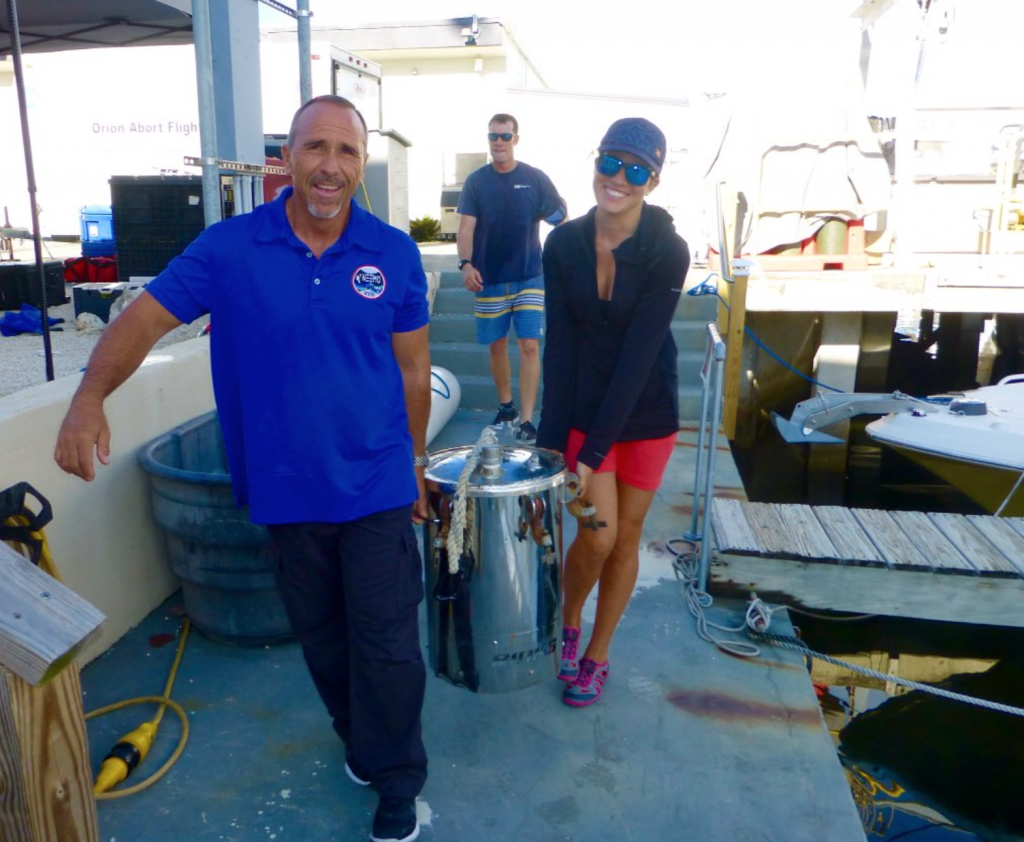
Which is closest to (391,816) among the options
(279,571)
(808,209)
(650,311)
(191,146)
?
(279,571)

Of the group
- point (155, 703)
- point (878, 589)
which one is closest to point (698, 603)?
point (878, 589)

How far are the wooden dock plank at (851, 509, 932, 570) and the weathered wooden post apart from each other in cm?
354

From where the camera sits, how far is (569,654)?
3.20 meters

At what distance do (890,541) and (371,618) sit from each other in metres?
3.07

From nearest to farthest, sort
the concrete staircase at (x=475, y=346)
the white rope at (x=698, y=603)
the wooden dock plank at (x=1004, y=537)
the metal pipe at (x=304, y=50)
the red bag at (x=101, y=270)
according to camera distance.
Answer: the white rope at (x=698, y=603)
the wooden dock plank at (x=1004, y=537)
the metal pipe at (x=304, y=50)
the concrete staircase at (x=475, y=346)
the red bag at (x=101, y=270)

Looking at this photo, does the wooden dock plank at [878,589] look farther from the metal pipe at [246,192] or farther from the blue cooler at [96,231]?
the blue cooler at [96,231]

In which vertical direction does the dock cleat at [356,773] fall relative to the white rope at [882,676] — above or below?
above

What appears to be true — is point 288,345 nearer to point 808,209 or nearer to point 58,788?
point 58,788

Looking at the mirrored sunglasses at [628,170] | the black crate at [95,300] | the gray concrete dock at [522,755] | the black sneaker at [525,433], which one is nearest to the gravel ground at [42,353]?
the black crate at [95,300]

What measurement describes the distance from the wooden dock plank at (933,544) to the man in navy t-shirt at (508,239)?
215 cm

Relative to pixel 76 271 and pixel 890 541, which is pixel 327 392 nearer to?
pixel 890 541

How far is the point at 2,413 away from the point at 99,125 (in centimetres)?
1777

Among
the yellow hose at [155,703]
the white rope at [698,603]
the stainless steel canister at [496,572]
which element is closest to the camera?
the yellow hose at [155,703]

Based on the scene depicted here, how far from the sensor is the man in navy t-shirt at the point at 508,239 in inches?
217
